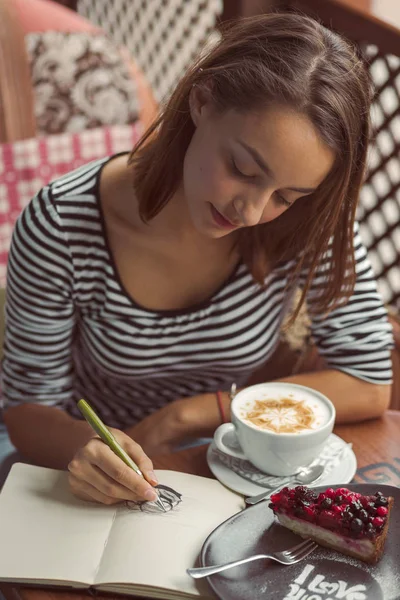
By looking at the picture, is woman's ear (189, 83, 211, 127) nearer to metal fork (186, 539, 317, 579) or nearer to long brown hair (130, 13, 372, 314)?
long brown hair (130, 13, 372, 314)

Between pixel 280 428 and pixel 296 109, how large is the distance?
0.41 meters

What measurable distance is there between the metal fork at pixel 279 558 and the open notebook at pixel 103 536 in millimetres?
15

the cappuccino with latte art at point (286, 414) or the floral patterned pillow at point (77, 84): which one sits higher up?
the floral patterned pillow at point (77, 84)

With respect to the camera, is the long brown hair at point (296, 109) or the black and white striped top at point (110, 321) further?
the black and white striped top at point (110, 321)

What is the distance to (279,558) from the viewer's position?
0.86 metres

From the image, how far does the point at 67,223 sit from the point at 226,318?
1.00 ft

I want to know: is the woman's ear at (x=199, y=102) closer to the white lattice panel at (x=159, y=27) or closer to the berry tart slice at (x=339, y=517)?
the berry tart slice at (x=339, y=517)

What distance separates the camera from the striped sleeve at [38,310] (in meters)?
1.22

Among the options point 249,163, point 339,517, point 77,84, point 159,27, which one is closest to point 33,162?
point 77,84

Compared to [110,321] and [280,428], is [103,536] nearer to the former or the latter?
[280,428]

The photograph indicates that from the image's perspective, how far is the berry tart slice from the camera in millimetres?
857

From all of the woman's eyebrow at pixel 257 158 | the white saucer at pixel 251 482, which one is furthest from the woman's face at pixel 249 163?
the white saucer at pixel 251 482

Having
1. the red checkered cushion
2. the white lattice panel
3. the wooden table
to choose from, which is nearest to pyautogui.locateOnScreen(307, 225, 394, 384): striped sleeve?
the wooden table

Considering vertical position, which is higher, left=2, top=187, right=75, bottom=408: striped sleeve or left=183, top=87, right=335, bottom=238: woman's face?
left=183, top=87, right=335, bottom=238: woman's face
